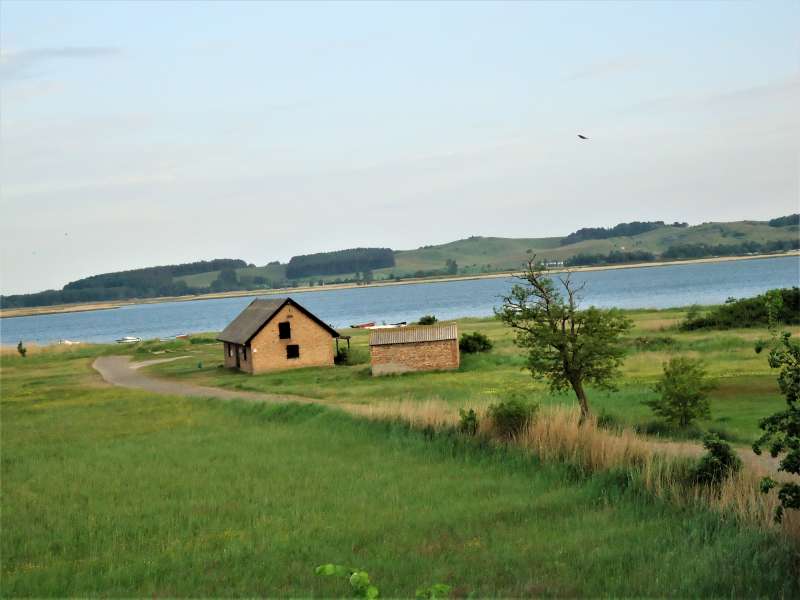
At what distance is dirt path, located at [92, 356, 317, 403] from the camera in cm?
3894

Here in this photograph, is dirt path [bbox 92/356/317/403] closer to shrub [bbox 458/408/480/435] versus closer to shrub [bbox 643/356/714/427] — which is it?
shrub [bbox 458/408/480/435]

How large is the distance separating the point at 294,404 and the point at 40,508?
13985 millimetres

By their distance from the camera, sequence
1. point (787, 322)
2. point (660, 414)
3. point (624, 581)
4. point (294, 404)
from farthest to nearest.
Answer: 1. point (787, 322)
2. point (294, 404)
3. point (660, 414)
4. point (624, 581)

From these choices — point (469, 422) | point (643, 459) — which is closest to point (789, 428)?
point (643, 459)

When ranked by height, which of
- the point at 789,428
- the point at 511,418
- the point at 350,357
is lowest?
the point at 350,357

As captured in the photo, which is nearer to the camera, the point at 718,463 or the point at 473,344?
the point at 718,463

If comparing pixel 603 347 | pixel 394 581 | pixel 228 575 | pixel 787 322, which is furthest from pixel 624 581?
pixel 787 322

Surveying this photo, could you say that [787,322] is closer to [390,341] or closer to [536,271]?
[390,341]

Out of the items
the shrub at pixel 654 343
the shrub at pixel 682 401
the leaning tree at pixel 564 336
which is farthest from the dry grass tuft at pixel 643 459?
the shrub at pixel 654 343

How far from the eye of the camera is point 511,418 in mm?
21172

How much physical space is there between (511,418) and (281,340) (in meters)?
35.1

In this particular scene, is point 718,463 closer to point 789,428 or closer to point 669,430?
point 789,428

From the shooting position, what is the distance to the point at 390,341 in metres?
48.1

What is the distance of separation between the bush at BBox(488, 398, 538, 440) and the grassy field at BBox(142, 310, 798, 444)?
4.33 m
